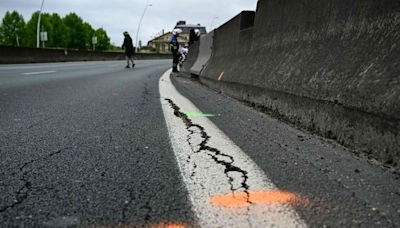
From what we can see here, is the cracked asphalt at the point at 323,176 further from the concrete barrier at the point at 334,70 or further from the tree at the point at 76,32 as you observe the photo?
the tree at the point at 76,32

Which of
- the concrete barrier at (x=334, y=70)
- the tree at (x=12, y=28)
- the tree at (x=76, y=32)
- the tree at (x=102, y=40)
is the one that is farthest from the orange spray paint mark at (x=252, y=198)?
the tree at (x=12, y=28)

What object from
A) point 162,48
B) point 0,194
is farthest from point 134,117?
point 162,48

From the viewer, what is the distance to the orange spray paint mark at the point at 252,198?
157cm

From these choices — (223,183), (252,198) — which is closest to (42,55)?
(223,183)

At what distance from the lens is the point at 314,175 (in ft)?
6.34

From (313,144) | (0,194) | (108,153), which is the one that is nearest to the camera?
(0,194)

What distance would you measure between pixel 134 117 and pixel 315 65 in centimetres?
182

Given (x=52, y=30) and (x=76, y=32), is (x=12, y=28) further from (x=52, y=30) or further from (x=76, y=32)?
(x=76, y=32)

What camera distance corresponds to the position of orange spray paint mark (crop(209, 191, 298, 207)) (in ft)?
5.14

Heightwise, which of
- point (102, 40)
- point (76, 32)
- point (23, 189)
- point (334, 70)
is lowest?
point (102, 40)

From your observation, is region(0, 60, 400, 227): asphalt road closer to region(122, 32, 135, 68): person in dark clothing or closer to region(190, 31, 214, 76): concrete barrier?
region(190, 31, 214, 76): concrete barrier

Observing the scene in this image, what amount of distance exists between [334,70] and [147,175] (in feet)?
5.34

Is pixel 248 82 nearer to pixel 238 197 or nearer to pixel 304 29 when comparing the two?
pixel 304 29

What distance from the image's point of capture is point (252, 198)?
5.29 ft
